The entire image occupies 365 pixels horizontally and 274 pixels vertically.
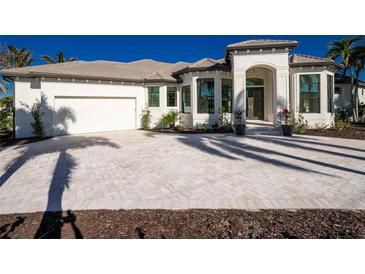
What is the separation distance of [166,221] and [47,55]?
30.3 metres

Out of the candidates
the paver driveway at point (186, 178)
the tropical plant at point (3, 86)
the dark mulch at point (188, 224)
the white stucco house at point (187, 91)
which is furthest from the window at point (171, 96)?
the dark mulch at point (188, 224)

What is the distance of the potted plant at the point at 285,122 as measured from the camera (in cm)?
1091

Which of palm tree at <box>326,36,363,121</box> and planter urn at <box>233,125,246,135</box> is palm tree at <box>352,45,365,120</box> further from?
planter urn at <box>233,125,246,135</box>

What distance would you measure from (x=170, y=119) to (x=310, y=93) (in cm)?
916

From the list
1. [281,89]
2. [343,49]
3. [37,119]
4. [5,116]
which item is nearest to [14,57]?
[5,116]

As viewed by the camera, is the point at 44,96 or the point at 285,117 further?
the point at 44,96

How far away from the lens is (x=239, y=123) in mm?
12031

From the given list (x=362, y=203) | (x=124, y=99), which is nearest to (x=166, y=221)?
(x=362, y=203)

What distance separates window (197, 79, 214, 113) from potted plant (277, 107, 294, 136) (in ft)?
14.0

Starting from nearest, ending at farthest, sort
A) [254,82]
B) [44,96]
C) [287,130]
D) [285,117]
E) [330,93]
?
[287,130], [285,117], [44,96], [330,93], [254,82]

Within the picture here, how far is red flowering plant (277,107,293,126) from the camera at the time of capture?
442 inches

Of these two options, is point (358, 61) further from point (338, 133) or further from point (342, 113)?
point (338, 133)

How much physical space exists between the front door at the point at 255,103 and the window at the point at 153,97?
7.01 m

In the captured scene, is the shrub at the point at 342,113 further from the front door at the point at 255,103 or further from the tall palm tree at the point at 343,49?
the front door at the point at 255,103
